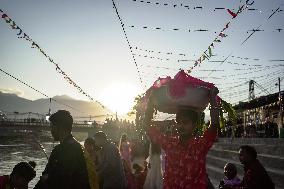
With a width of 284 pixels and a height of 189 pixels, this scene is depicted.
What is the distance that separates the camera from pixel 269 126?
1831cm

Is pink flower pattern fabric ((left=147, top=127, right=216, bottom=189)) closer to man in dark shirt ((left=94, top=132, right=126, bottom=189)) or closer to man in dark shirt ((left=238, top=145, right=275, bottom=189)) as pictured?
man in dark shirt ((left=238, top=145, right=275, bottom=189))

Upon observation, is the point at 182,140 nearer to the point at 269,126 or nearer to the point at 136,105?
the point at 136,105

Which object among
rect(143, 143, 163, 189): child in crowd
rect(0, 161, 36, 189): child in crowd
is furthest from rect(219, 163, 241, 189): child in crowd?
rect(0, 161, 36, 189): child in crowd

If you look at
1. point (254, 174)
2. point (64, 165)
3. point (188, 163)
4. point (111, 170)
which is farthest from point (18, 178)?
point (254, 174)

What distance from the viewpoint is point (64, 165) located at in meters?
3.84

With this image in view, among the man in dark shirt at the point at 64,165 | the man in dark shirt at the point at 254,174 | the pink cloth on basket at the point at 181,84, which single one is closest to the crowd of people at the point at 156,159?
the man in dark shirt at the point at 64,165

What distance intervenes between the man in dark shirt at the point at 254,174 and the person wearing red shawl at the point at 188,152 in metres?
2.49

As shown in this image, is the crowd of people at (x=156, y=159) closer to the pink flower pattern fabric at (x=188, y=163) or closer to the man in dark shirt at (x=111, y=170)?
the pink flower pattern fabric at (x=188, y=163)

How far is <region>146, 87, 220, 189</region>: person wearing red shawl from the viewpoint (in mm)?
3365

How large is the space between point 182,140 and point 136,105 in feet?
3.11

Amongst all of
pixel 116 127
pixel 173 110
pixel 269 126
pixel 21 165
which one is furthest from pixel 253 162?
pixel 116 127

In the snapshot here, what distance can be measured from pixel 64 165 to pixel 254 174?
3284mm

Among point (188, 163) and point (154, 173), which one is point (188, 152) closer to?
point (188, 163)

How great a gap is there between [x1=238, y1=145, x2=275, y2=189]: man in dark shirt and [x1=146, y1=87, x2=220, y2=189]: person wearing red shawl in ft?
8.18
